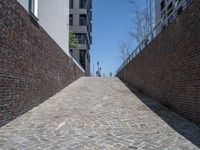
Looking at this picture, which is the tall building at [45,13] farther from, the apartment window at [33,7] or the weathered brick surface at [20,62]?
the weathered brick surface at [20,62]

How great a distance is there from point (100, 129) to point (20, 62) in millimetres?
3214

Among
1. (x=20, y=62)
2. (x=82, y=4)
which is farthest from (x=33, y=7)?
(x=82, y=4)

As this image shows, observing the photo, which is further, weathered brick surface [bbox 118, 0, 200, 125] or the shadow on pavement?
weathered brick surface [bbox 118, 0, 200, 125]

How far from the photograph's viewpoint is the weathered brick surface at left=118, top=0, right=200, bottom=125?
267 inches

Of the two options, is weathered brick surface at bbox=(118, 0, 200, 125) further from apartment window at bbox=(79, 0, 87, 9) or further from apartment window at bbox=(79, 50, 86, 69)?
apartment window at bbox=(79, 0, 87, 9)

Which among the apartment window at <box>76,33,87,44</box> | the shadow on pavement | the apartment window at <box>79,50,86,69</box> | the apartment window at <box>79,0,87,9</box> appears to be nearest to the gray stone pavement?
the shadow on pavement

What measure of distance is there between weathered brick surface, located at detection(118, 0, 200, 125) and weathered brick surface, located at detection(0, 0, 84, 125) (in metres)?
4.73

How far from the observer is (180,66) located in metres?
7.97

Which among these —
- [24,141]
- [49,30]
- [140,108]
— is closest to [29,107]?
[24,141]

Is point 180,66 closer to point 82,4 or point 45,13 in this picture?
point 45,13

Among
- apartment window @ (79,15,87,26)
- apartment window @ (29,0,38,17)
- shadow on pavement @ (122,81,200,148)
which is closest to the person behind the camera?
shadow on pavement @ (122,81,200,148)

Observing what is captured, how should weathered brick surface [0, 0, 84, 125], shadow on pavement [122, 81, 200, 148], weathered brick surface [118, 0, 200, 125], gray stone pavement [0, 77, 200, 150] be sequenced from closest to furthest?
gray stone pavement [0, 77, 200, 150]
shadow on pavement [122, 81, 200, 148]
weathered brick surface [0, 0, 84, 125]
weathered brick surface [118, 0, 200, 125]

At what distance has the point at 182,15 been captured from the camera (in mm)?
7836

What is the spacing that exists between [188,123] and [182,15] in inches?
128
